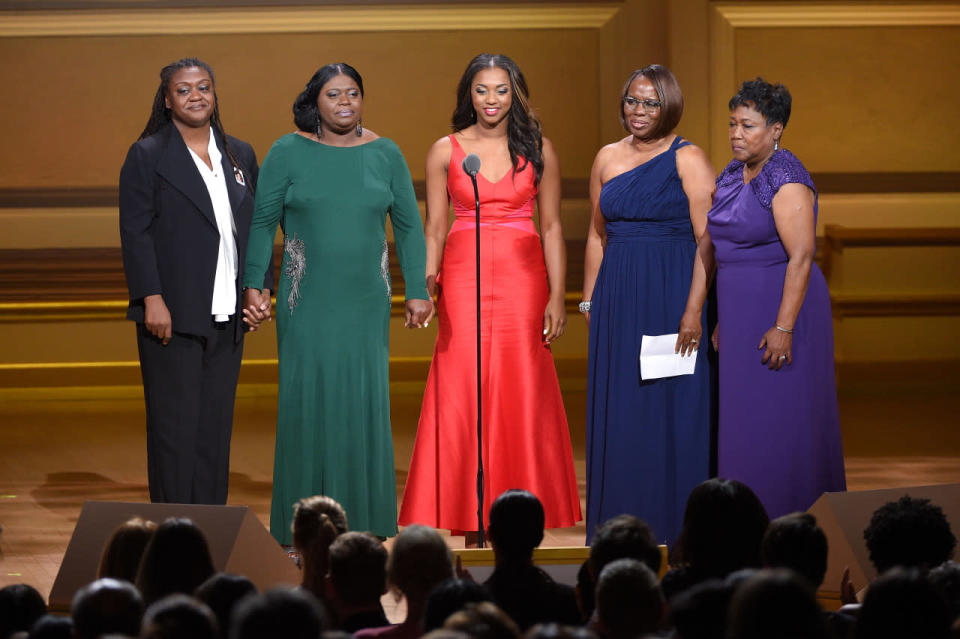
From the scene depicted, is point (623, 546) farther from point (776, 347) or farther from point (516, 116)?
point (516, 116)

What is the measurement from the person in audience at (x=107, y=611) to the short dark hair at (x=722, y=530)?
1.10m

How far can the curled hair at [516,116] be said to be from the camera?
4457 millimetres

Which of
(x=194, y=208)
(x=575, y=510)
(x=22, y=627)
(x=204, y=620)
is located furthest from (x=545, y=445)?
(x=204, y=620)

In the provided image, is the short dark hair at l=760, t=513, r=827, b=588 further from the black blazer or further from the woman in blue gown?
the black blazer

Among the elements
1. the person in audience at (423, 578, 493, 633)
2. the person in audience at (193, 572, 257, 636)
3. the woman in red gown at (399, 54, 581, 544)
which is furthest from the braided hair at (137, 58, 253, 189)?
the person in audience at (423, 578, 493, 633)

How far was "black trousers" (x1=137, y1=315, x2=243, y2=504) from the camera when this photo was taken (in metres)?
4.37

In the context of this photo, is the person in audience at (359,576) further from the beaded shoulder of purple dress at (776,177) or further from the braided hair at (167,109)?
the braided hair at (167,109)

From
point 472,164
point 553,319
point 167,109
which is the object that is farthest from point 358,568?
point 167,109

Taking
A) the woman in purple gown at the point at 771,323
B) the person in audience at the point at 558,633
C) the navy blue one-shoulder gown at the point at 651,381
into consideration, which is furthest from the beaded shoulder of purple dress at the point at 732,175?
the person in audience at the point at 558,633

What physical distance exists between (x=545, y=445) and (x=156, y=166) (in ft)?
5.00

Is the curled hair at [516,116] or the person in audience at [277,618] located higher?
the curled hair at [516,116]

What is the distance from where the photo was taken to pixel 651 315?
437cm

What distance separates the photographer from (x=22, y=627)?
253 cm

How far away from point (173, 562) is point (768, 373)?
211 centimetres
